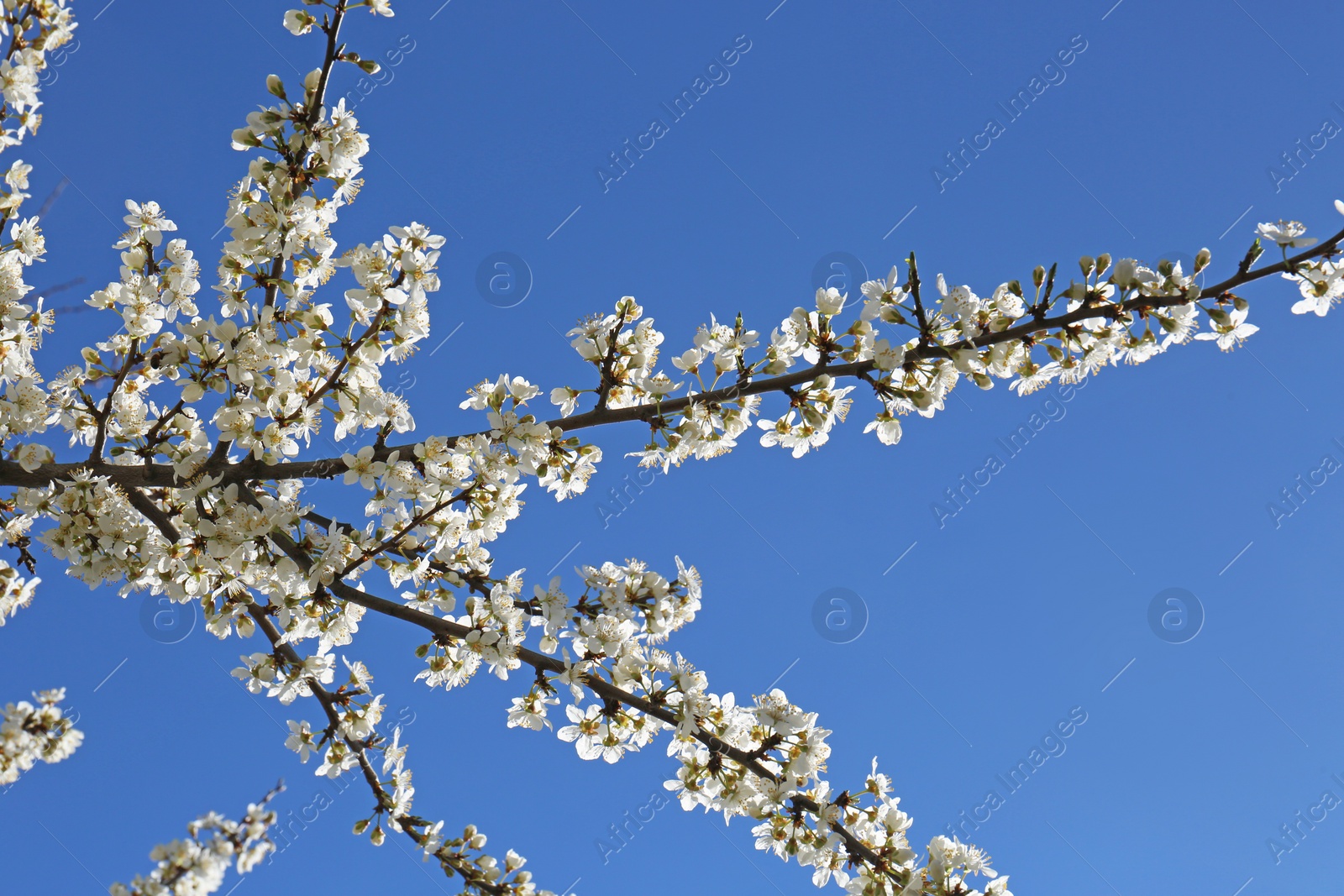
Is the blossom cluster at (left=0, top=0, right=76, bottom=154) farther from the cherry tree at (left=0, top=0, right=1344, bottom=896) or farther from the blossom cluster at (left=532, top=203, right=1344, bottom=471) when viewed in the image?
the blossom cluster at (left=532, top=203, right=1344, bottom=471)

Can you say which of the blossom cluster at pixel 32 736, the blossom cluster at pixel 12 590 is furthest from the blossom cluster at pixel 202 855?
the blossom cluster at pixel 12 590

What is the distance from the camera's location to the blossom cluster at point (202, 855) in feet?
20.2

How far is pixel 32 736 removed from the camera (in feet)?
18.7

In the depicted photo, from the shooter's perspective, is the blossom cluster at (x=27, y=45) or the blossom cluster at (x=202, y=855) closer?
the blossom cluster at (x=27, y=45)

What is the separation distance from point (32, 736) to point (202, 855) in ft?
5.37

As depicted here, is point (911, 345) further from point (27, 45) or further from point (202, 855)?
point (202, 855)

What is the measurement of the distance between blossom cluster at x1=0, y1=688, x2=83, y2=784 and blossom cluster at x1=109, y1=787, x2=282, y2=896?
1161 mm

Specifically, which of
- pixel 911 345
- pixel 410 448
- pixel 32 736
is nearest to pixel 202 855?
pixel 32 736

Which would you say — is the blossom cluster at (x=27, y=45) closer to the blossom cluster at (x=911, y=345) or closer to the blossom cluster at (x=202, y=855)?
the blossom cluster at (x=911, y=345)

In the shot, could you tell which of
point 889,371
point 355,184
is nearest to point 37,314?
point 355,184

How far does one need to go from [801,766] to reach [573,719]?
99cm

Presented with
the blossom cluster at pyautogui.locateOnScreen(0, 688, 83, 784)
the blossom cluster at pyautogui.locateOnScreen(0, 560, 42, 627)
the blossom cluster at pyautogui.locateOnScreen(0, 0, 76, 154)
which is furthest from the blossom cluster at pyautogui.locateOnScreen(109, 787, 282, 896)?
the blossom cluster at pyautogui.locateOnScreen(0, 0, 76, 154)

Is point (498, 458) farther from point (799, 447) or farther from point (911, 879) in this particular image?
point (911, 879)

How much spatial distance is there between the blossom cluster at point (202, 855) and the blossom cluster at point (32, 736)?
116cm
